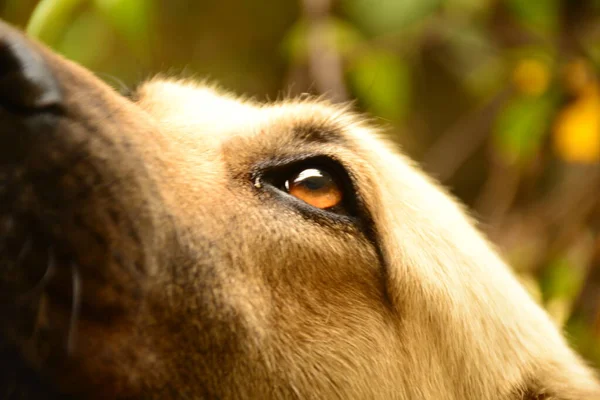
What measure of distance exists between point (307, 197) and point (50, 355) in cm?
67

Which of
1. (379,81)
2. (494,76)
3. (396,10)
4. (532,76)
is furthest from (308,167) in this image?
(494,76)

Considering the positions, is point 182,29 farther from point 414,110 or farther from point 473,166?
point 473,166

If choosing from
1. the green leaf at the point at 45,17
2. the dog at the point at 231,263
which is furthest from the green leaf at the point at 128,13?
the dog at the point at 231,263

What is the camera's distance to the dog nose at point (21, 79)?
48.8 inches

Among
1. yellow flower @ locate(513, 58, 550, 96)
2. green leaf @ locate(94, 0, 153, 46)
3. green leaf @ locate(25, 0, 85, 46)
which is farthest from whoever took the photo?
yellow flower @ locate(513, 58, 550, 96)

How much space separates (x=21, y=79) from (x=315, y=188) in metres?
0.70

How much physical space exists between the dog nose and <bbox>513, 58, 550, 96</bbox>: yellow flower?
274 centimetres

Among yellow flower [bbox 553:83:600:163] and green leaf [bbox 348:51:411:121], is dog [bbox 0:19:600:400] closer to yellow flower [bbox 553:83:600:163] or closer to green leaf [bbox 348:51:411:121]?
green leaf [bbox 348:51:411:121]

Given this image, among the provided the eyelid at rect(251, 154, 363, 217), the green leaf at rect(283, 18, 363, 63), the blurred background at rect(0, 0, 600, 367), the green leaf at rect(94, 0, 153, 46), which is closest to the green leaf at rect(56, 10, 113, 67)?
the blurred background at rect(0, 0, 600, 367)

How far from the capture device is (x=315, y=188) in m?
1.68

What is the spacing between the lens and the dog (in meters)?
1.26

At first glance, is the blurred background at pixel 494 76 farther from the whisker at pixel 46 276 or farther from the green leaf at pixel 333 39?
the whisker at pixel 46 276

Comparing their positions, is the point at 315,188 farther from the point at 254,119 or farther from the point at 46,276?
the point at 46,276

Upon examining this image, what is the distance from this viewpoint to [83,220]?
128 cm
